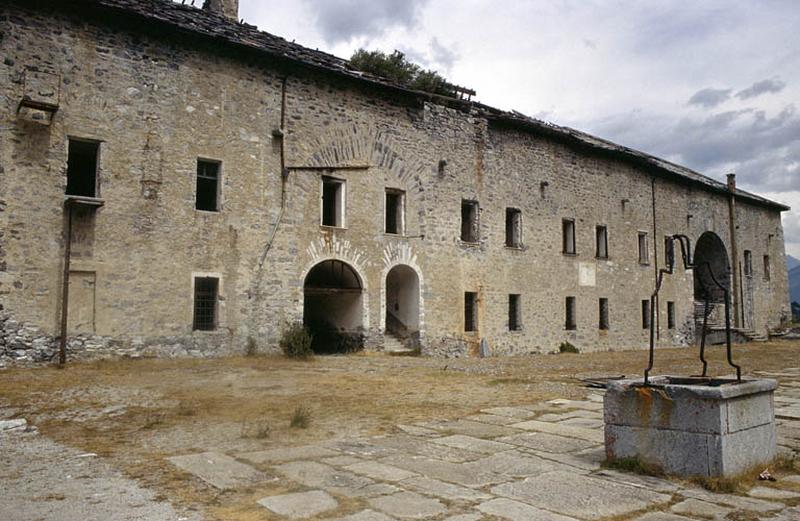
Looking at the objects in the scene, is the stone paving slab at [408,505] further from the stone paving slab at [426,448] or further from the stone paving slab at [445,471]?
the stone paving slab at [426,448]

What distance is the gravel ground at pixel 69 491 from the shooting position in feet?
12.7

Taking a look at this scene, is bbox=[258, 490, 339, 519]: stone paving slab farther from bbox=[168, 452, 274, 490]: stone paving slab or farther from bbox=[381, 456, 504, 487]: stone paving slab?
bbox=[381, 456, 504, 487]: stone paving slab

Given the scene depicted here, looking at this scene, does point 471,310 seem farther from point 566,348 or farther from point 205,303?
point 205,303

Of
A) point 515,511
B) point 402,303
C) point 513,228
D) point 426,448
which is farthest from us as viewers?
point 513,228

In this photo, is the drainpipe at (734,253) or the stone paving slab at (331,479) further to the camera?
the drainpipe at (734,253)

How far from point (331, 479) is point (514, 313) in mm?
17083

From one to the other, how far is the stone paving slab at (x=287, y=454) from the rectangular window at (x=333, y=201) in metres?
11.0

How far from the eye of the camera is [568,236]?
23.6 metres

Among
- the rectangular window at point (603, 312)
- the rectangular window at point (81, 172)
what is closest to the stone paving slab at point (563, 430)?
the rectangular window at point (81, 172)

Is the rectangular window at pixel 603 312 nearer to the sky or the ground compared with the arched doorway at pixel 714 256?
nearer to the ground

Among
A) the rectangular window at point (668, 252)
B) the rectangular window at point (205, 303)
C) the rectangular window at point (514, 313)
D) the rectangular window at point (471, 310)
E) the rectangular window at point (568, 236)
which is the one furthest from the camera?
the rectangular window at point (668, 252)

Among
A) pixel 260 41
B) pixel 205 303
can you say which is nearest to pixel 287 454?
pixel 205 303

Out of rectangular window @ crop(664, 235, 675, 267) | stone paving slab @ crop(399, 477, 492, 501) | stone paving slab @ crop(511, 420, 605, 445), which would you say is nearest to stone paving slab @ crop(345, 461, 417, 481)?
stone paving slab @ crop(399, 477, 492, 501)

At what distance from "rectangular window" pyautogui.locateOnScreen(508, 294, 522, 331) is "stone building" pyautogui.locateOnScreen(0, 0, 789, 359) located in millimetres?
51
